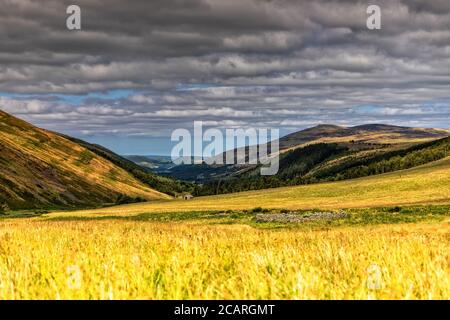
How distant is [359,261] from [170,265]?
329cm

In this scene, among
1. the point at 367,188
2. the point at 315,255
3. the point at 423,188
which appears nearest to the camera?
the point at 315,255

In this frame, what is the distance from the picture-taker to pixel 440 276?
704 cm

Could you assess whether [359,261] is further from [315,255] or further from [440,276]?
[440,276]

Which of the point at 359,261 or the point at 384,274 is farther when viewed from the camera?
the point at 359,261

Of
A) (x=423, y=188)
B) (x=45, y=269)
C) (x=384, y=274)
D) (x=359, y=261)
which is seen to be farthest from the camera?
(x=423, y=188)

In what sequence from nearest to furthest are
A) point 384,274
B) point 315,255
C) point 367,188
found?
point 384,274 < point 315,255 < point 367,188
